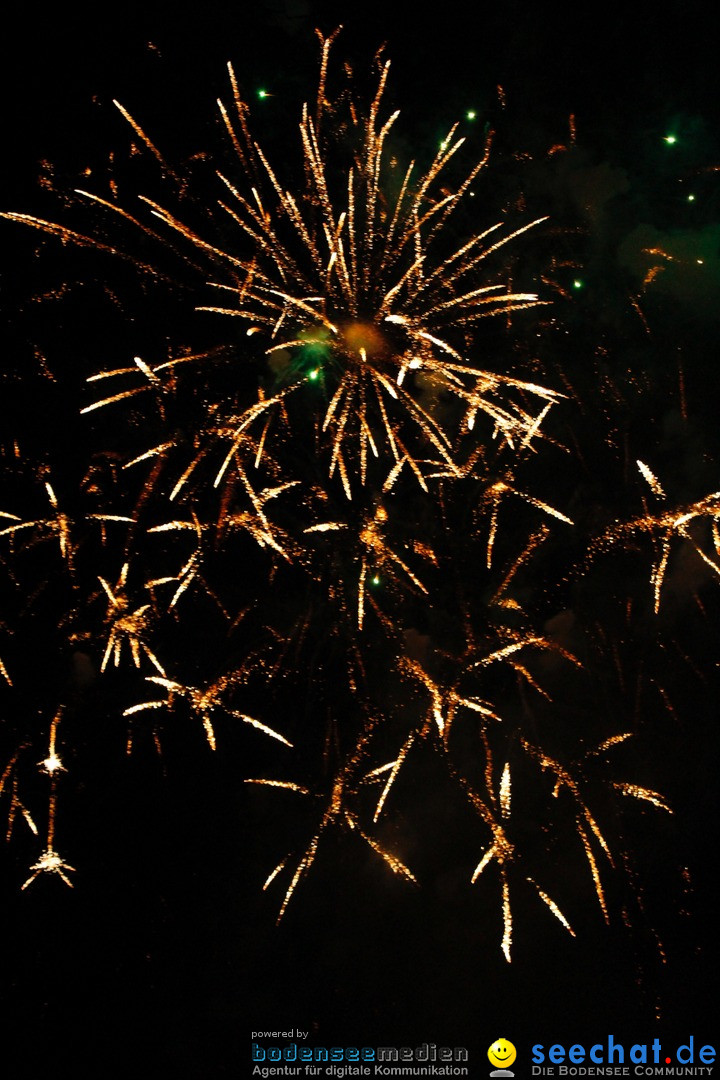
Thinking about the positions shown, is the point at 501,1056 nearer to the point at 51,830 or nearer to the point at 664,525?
the point at 51,830

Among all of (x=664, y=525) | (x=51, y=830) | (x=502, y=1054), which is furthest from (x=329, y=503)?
(x=502, y=1054)

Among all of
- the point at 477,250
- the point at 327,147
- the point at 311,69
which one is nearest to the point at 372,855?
the point at 477,250

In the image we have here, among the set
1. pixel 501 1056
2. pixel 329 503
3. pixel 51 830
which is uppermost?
pixel 329 503

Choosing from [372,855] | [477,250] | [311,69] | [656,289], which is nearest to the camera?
[311,69]

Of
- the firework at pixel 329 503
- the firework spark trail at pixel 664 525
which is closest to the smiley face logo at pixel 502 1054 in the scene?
the firework at pixel 329 503

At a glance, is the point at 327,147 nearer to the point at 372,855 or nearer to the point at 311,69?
the point at 311,69

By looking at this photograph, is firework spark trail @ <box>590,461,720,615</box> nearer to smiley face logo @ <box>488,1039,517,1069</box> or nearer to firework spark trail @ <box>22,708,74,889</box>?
→ firework spark trail @ <box>22,708,74,889</box>

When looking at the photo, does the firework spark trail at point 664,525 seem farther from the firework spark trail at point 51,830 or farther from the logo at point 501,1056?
the logo at point 501,1056
